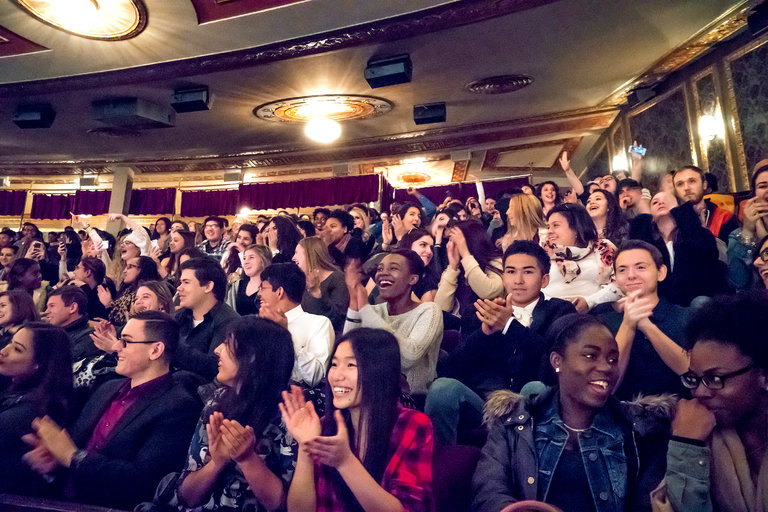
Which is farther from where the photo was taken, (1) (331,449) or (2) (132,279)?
(2) (132,279)

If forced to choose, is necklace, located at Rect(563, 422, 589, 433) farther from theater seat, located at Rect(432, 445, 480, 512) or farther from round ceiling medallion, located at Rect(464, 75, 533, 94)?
round ceiling medallion, located at Rect(464, 75, 533, 94)

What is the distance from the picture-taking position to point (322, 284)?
288 cm

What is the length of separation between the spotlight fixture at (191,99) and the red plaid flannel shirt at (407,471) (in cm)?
532

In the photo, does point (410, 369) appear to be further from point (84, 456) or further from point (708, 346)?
point (84, 456)

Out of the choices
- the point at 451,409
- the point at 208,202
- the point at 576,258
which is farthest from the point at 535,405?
the point at 208,202

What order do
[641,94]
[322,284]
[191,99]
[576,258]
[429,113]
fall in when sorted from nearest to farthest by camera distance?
[576,258] < [322,284] < [191,99] < [641,94] < [429,113]

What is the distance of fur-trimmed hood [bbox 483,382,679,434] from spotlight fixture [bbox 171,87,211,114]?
213 inches

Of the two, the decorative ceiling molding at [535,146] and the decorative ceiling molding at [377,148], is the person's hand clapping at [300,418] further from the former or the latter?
the decorative ceiling molding at [535,146]

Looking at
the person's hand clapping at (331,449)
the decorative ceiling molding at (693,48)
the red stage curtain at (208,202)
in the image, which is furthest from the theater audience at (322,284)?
the red stage curtain at (208,202)

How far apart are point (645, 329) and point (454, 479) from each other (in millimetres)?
901

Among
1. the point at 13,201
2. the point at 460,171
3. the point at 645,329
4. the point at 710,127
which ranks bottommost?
the point at 645,329

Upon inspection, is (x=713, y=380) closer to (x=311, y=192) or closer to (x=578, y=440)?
(x=578, y=440)

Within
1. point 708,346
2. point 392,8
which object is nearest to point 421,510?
point 708,346

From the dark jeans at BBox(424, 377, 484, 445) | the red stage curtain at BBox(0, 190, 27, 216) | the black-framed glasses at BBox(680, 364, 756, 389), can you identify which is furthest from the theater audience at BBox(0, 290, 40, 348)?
the red stage curtain at BBox(0, 190, 27, 216)
